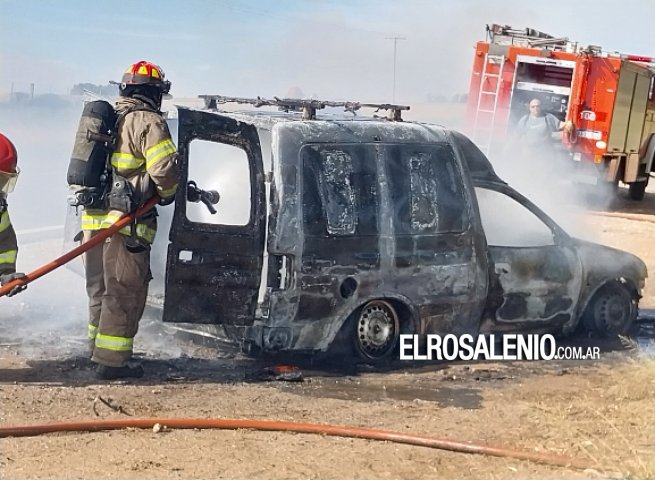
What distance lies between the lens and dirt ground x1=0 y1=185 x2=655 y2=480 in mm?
4957

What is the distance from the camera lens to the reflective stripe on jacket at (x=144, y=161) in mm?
6562

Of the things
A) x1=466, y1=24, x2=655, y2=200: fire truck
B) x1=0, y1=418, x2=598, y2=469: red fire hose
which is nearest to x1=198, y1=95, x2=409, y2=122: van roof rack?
x1=0, y1=418, x2=598, y2=469: red fire hose

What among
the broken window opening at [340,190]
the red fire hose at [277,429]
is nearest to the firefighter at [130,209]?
the broken window opening at [340,190]

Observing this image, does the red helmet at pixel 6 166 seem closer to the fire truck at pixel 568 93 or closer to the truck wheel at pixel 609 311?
the truck wheel at pixel 609 311

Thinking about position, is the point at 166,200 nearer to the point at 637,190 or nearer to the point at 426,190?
the point at 426,190

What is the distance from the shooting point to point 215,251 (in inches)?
270

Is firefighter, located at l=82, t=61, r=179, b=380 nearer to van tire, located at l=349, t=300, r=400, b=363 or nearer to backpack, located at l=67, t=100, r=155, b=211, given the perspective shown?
backpack, located at l=67, t=100, r=155, b=211

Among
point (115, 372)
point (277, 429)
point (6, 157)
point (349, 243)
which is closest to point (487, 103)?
point (349, 243)

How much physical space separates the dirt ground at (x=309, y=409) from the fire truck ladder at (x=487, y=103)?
398 inches

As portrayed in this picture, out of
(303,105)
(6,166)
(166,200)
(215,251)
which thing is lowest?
(215,251)

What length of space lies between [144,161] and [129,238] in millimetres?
511

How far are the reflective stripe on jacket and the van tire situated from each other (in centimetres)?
160

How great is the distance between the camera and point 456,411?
20.7ft

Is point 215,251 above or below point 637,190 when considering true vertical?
below
